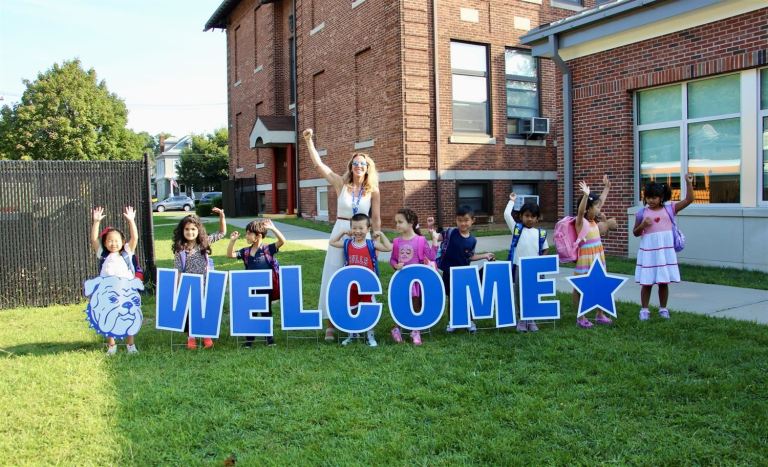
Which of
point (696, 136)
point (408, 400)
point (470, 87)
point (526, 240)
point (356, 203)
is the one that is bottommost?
point (408, 400)

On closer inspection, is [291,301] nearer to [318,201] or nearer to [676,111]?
[676,111]

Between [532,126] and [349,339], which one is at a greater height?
[532,126]

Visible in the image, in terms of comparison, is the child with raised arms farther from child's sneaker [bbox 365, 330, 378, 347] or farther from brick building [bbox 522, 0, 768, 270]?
brick building [bbox 522, 0, 768, 270]

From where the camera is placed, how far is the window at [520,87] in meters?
17.3

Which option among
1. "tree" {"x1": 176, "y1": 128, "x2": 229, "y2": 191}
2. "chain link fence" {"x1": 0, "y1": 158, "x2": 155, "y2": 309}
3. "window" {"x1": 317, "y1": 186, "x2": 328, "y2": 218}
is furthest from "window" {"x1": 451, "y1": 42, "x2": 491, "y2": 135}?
"tree" {"x1": 176, "y1": 128, "x2": 229, "y2": 191}

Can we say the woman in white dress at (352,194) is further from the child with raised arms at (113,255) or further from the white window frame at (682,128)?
the white window frame at (682,128)

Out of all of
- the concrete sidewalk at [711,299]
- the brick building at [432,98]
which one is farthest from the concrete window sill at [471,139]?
the concrete sidewalk at [711,299]

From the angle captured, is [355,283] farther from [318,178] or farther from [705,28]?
[318,178]

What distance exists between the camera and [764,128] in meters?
9.26

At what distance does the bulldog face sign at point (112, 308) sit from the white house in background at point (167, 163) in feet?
232

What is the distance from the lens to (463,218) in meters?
5.97

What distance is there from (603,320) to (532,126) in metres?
11.6

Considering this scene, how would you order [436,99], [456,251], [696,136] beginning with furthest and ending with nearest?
[436,99], [696,136], [456,251]

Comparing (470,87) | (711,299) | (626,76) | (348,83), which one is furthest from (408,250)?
(348,83)
